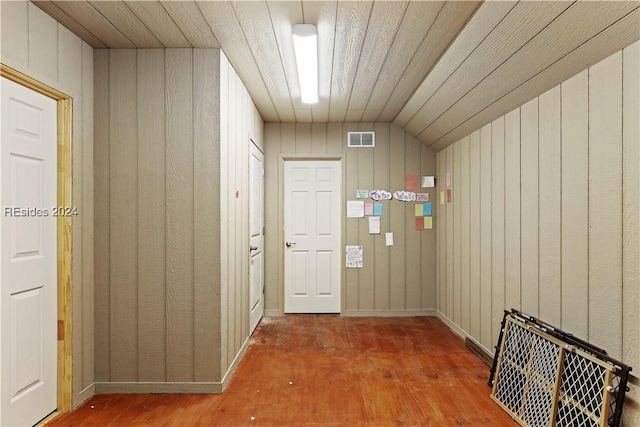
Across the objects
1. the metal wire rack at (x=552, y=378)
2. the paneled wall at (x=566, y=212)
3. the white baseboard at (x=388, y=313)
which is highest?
the paneled wall at (x=566, y=212)

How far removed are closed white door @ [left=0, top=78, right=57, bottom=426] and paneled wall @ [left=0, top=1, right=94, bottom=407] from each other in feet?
0.40

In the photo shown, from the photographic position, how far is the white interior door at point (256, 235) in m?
3.82

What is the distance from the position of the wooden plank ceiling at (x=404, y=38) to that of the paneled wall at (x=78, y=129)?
0.36ft

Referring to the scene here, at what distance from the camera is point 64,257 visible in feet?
7.69

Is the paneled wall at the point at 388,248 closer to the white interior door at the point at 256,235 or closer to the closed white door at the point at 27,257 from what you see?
the white interior door at the point at 256,235

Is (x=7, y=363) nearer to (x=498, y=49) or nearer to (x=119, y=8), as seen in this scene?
(x=119, y=8)

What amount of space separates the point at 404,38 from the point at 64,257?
2681 millimetres

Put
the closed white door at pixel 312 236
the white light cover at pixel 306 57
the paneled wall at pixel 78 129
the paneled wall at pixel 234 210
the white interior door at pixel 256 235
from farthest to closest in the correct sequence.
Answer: the closed white door at pixel 312 236, the white interior door at pixel 256 235, the paneled wall at pixel 234 210, the white light cover at pixel 306 57, the paneled wall at pixel 78 129

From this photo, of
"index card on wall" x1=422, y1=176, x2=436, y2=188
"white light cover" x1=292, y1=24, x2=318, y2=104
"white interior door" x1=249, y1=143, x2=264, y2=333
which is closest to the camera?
"white light cover" x1=292, y1=24, x2=318, y2=104

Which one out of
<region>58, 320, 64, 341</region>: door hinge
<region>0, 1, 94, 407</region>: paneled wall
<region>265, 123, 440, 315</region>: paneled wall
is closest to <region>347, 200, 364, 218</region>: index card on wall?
<region>265, 123, 440, 315</region>: paneled wall

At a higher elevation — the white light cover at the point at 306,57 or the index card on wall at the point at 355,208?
the white light cover at the point at 306,57

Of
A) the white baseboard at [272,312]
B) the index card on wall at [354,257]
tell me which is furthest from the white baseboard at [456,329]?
the white baseboard at [272,312]

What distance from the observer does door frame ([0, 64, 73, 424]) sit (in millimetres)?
2323

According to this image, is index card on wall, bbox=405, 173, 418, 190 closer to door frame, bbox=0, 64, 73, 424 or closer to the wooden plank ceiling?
the wooden plank ceiling
